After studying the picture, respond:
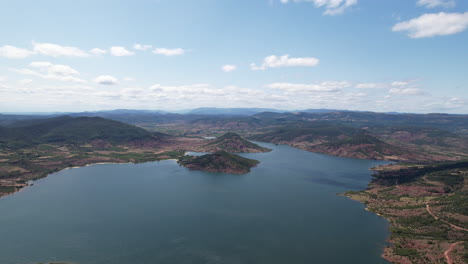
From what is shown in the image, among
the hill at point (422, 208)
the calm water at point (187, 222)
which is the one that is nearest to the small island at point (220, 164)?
the calm water at point (187, 222)

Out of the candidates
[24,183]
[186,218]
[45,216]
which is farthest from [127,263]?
[24,183]

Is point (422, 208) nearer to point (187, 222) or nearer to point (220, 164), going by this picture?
point (187, 222)

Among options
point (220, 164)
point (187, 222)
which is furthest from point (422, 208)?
point (220, 164)

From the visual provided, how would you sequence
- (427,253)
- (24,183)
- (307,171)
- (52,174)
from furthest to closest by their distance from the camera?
1. (307,171)
2. (52,174)
3. (24,183)
4. (427,253)

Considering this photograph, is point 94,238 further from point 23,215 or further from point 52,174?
point 52,174

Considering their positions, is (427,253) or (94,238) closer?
(427,253)
